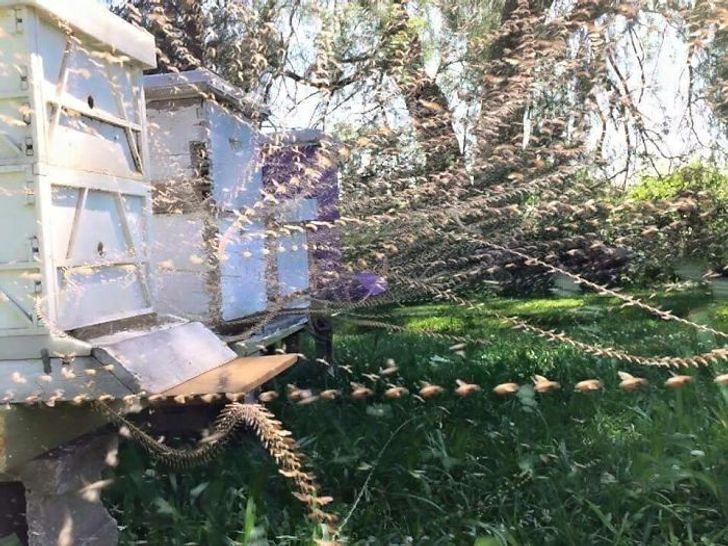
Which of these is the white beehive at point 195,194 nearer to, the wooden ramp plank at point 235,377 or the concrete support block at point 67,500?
the wooden ramp plank at point 235,377

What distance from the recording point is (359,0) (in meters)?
3.89

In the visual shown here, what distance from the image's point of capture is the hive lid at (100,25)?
1.78m

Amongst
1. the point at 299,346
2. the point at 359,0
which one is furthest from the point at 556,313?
the point at 359,0

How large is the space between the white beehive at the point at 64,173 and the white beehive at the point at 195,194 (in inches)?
30.8

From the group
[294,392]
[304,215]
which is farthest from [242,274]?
[294,392]

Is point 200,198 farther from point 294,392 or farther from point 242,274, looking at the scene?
point 294,392

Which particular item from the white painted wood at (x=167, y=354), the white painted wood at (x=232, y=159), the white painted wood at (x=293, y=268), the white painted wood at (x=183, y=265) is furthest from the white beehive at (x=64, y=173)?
the white painted wood at (x=293, y=268)

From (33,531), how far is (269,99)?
2.39 metres

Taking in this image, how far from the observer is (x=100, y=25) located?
2008 millimetres

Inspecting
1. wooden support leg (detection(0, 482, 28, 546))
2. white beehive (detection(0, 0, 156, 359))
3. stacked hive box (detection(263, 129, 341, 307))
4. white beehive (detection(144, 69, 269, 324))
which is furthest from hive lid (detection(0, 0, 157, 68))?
wooden support leg (detection(0, 482, 28, 546))

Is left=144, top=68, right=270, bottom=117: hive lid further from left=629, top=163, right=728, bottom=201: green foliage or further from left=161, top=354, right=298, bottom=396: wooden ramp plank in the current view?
left=629, top=163, right=728, bottom=201: green foliage

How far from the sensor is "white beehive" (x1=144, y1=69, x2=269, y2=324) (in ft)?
10.0

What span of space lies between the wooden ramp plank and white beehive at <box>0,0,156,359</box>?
315 mm

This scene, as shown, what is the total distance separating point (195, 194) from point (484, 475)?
1.72 meters
